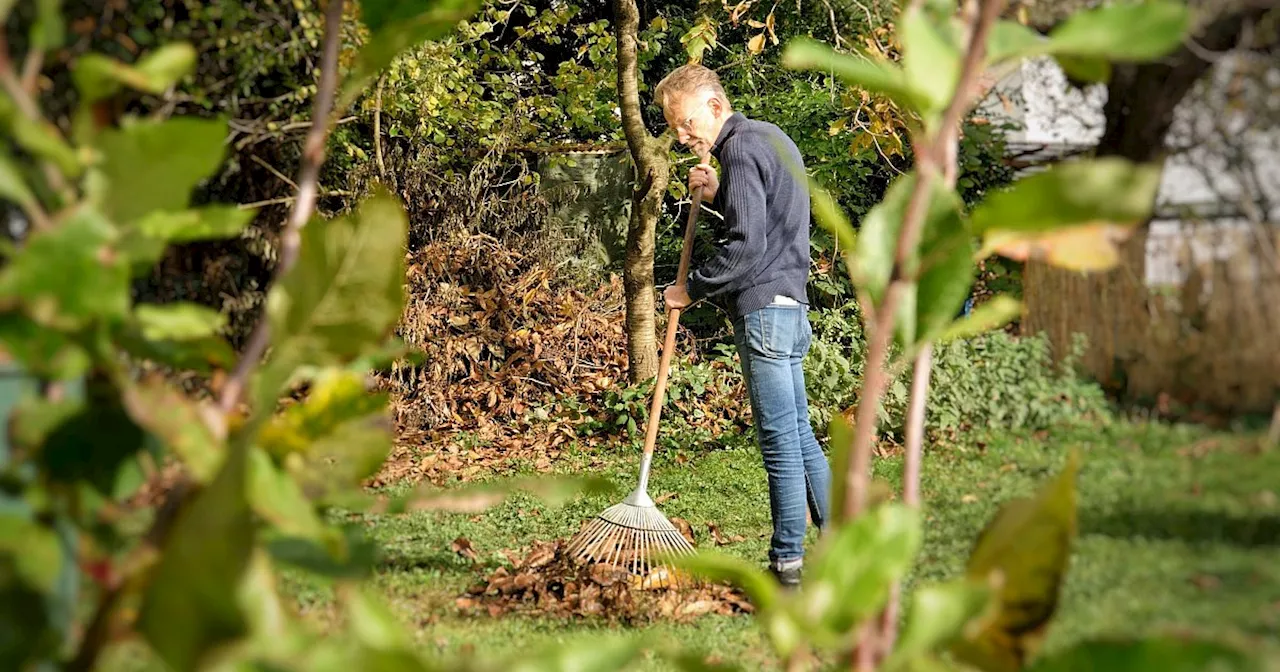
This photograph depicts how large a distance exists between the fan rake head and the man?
463mm

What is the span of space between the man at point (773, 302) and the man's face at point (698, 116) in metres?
0.16

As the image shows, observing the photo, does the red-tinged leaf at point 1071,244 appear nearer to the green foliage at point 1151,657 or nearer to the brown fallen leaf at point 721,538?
the green foliage at point 1151,657

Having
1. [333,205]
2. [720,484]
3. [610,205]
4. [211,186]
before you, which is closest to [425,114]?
[610,205]

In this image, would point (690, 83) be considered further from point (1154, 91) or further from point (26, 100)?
point (26, 100)

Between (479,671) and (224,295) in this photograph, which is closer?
(479,671)

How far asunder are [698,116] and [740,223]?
587 millimetres

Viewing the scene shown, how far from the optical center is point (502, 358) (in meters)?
6.73

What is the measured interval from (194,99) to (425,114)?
5035 mm

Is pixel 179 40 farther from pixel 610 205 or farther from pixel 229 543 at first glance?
pixel 610 205

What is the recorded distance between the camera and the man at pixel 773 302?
3260 millimetres

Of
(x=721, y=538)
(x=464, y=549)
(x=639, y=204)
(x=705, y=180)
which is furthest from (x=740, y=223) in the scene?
(x=639, y=204)

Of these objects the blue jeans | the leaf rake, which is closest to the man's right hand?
the leaf rake

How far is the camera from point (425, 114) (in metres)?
6.02

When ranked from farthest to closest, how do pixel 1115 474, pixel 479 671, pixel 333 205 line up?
pixel 333 205 < pixel 1115 474 < pixel 479 671
